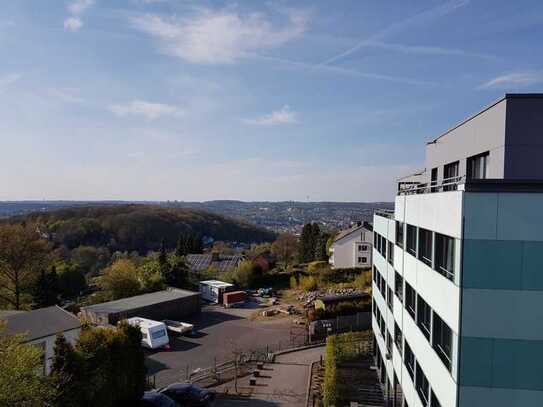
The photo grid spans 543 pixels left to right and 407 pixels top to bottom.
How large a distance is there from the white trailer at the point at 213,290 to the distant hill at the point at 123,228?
70.2 m

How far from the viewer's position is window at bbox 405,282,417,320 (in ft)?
50.5

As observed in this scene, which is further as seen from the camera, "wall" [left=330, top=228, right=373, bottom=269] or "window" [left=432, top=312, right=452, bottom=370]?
"wall" [left=330, top=228, right=373, bottom=269]

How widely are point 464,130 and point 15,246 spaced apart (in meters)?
37.5

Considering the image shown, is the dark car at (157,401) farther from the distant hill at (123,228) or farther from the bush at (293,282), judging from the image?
the distant hill at (123,228)

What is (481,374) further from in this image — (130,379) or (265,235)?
(265,235)

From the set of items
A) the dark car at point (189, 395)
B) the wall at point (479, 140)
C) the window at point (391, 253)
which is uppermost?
the wall at point (479, 140)

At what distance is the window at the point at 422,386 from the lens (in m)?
13.3

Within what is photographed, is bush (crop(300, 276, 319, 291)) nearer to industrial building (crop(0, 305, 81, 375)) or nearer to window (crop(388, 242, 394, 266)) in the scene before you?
window (crop(388, 242, 394, 266))

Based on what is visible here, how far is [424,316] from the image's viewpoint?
13961 millimetres

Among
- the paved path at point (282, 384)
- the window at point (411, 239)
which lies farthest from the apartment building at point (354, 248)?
the window at point (411, 239)

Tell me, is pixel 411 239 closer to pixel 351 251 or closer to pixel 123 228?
pixel 351 251

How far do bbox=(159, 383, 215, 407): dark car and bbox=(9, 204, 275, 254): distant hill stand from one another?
9438 centimetres

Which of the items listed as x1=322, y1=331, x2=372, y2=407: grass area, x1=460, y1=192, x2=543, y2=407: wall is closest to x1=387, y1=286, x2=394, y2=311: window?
x1=322, y1=331, x2=372, y2=407: grass area

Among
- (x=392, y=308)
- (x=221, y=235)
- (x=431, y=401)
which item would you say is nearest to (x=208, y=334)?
(x=392, y=308)
